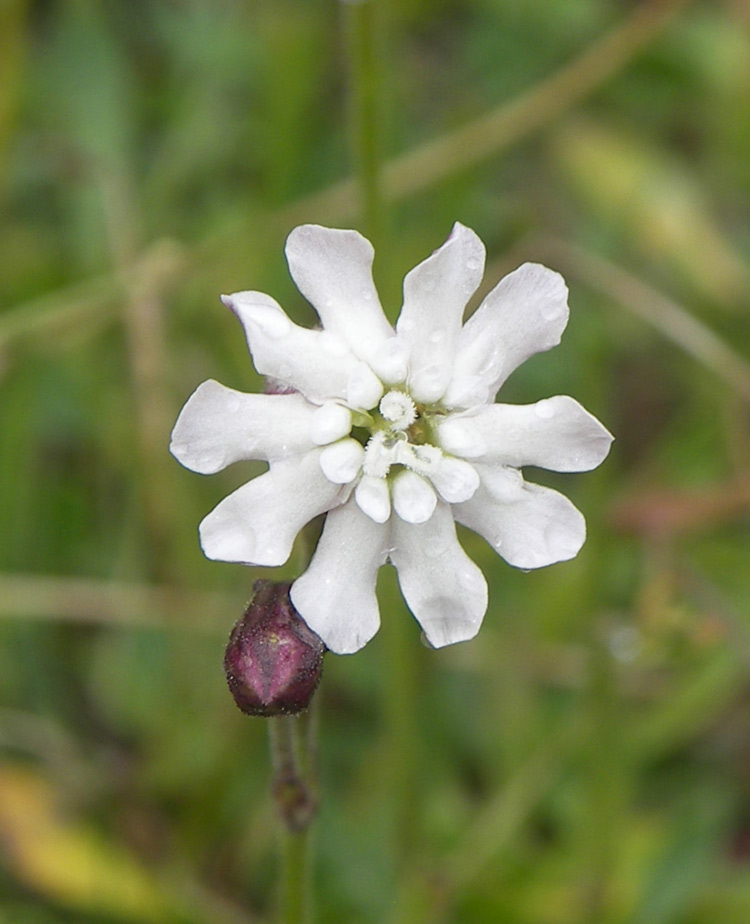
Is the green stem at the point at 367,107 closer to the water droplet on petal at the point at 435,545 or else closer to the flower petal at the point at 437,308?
the flower petal at the point at 437,308

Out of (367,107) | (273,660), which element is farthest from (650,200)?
(273,660)

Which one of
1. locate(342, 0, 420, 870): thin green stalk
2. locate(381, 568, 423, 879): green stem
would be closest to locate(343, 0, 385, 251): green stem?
locate(342, 0, 420, 870): thin green stalk

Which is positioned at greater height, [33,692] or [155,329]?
[155,329]

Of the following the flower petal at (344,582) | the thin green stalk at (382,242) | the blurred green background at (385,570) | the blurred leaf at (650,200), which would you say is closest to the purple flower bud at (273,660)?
the flower petal at (344,582)

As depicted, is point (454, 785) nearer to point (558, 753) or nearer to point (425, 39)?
point (558, 753)

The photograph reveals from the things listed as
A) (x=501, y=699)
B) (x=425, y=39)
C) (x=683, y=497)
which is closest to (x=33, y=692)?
(x=501, y=699)

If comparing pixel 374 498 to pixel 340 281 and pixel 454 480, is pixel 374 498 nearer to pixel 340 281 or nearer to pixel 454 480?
pixel 454 480
